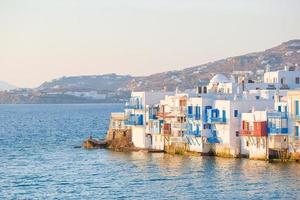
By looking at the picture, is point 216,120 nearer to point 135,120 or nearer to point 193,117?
point 193,117

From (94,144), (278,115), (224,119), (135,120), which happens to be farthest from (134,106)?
(278,115)

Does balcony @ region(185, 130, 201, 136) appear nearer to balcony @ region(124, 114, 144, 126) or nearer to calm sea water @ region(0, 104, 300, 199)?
calm sea water @ region(0, 104, 300, 199)

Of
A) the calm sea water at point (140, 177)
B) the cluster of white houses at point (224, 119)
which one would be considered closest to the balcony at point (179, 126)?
the cluster of white houses at point (224, 119)

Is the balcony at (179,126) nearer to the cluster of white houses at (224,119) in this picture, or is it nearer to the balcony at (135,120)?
the cluster of white houses at (224,119)

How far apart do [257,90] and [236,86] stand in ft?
13.3

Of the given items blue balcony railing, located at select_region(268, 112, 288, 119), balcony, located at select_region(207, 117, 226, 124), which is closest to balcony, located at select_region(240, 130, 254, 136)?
blue balcony railing, located at select_region(268, 112, 288, 119)

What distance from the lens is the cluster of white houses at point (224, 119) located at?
227ft

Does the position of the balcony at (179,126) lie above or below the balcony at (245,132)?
above

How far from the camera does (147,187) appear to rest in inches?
2352

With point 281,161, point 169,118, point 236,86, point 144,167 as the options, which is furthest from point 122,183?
point 236,86

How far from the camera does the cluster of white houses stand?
69.1 meters

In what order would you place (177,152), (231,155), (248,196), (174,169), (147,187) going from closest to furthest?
1. (248,196)
2. (147,187)
3. (174,169)
4. (231,155)
5. (177,152)

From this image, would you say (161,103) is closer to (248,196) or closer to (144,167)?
(144,167)

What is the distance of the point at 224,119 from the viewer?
243 ft
